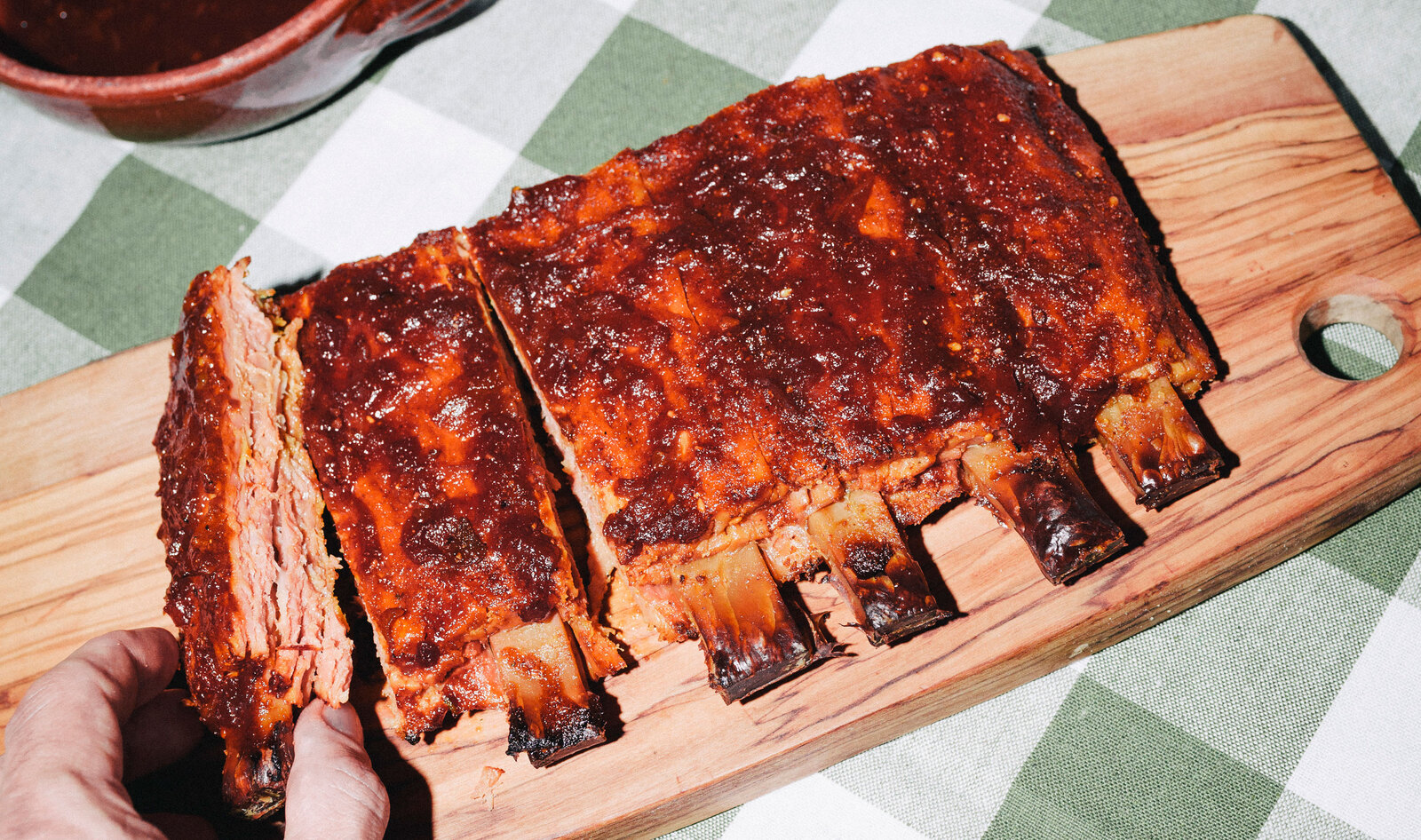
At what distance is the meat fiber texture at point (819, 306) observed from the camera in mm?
2285

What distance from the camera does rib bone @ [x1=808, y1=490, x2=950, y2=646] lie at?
2193 mm

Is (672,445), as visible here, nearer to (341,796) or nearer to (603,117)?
(341,796)

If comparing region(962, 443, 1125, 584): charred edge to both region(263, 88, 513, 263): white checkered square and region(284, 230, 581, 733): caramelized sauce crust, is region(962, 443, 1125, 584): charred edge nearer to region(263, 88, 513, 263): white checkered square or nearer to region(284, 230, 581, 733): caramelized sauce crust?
region(284, 230, 581, 733): caramelized sauce crust

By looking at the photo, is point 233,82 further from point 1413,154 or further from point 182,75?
point 1413,154

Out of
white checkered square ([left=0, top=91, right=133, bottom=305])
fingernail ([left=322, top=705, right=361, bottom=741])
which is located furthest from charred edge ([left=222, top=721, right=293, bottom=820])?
white checkered square ([left=0, top=91, right=133, bottom=305])

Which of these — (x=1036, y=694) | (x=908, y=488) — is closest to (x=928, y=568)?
(x=908, y=488)

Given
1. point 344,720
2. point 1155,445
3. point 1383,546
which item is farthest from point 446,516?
point 1383,546

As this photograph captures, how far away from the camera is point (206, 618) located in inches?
89.0

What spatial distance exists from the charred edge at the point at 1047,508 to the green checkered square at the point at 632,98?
1.91 m

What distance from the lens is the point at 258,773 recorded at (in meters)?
2.22

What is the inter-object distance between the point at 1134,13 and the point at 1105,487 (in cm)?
201

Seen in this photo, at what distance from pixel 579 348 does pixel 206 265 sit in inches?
77.7

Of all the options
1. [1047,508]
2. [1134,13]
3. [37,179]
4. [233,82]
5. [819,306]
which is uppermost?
[1134,13]

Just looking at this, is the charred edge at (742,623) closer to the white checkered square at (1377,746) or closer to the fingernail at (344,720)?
the fingernail at (344,720)
